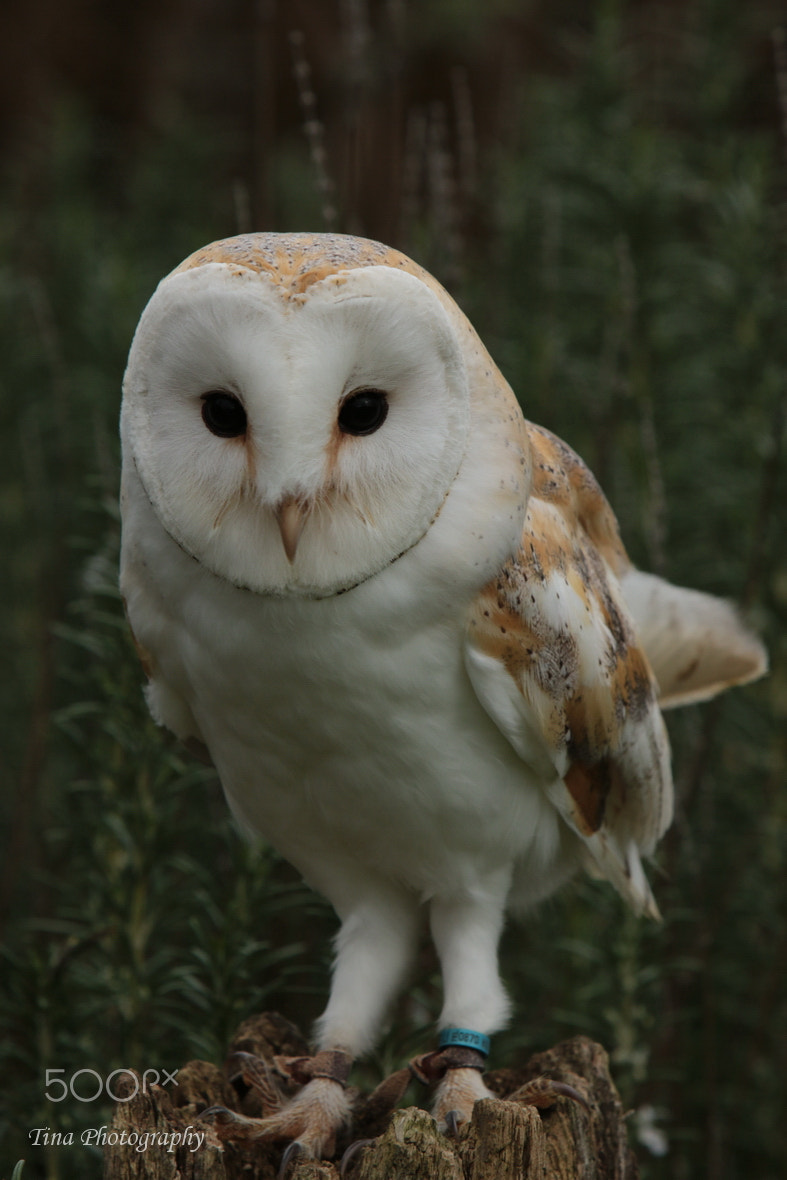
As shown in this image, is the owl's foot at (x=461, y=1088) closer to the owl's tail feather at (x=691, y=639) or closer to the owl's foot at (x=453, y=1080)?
the owl's foot at (x=453, y=1080)

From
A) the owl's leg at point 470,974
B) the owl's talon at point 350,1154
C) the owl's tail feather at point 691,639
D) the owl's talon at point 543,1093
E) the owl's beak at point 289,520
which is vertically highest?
the owl's beak at point 289,520

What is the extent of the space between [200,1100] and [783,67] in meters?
1.66

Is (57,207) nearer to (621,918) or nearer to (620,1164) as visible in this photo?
(621,918)

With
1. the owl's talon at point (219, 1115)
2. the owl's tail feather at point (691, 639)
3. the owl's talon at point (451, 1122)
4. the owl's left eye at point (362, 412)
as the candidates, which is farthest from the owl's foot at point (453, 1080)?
the owl's left eye at point (362, 412)

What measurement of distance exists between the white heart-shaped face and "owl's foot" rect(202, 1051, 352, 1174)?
0.68 m

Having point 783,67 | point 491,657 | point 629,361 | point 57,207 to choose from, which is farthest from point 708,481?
point 57,207

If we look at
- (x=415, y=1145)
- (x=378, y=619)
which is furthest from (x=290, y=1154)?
(x=378, y=619)

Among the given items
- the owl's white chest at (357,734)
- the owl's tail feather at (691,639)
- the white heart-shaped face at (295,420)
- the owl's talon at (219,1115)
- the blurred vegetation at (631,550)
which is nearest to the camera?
the white heart-shaped face at (295,420)

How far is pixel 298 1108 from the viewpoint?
156 cm

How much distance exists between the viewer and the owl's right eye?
4.04 ft

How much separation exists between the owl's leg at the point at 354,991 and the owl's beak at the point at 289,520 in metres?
0.66

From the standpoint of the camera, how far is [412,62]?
5082mm

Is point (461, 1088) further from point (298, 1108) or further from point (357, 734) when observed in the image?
point (357, 734)

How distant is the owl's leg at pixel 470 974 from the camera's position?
1.57 meters
